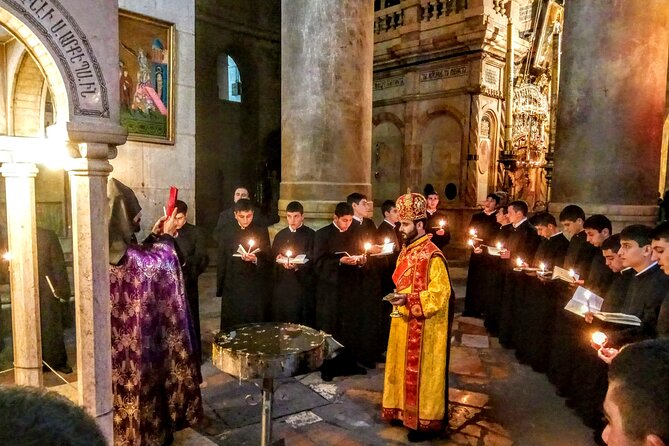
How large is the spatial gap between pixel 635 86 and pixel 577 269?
2461 millimetres

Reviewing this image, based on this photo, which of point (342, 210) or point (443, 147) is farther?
point (443, 147)

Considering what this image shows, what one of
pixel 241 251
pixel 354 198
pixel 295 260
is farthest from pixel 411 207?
pixel 241 251

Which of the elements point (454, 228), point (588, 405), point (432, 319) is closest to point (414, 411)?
point (432, 319)

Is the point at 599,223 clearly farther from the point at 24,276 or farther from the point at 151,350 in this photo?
the point at 24,276

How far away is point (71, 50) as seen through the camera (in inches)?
106

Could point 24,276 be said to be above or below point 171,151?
below

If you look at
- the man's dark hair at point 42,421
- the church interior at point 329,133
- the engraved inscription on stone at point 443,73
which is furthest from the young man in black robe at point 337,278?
the engraved inscription on stone at point 443,73

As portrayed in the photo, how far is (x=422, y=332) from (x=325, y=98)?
3510mm

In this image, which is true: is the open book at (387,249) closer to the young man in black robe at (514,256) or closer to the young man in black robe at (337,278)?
the young man in black robe at (337,278)

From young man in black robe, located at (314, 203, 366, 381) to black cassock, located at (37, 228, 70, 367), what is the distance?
9.42 feet

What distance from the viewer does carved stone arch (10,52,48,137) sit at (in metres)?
4.22

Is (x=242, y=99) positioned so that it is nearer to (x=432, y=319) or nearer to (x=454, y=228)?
(x=454, y=228)

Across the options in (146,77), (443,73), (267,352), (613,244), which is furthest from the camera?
(443,73)

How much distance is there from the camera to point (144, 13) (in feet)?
17.3
